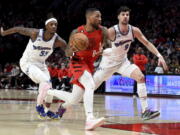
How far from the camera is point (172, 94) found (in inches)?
627

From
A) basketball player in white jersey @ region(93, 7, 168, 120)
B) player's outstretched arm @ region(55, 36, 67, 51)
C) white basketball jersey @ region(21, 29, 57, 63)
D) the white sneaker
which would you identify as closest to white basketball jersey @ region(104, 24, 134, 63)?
basketball player in white jersey @ region(93, 7, 168, 120)

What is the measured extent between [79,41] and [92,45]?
405mm

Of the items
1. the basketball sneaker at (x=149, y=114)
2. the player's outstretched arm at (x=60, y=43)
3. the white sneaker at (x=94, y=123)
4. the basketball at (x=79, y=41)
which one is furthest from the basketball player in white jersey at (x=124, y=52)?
the white sneaker at (x=94, y=123)

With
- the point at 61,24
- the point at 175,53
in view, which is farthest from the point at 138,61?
the point at 61,24

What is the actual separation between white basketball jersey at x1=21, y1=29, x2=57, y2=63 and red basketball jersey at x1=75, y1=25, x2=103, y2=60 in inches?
63.9

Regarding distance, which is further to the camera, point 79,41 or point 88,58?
point 88,58

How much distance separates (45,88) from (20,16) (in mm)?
20934

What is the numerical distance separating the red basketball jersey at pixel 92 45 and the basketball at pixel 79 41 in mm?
225

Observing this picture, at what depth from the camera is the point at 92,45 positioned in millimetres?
6055

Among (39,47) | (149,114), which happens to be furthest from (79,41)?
(149,114)

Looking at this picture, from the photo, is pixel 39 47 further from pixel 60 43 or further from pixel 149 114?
pixel 149 114

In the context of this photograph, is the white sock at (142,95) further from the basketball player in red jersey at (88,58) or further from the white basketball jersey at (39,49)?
the white basketball jersey at (39,49)

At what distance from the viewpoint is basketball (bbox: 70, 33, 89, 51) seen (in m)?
5.71

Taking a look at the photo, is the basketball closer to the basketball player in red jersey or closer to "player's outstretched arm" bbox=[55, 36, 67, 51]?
the basketball player in red jersey
